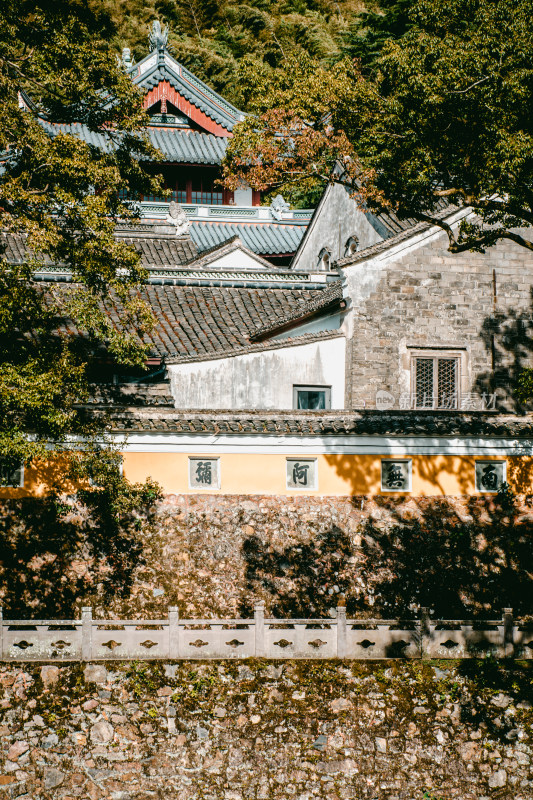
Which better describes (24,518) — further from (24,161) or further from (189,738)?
(24,161)

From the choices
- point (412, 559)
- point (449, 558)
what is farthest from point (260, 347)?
point (449, 558)

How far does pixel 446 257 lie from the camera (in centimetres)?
1812

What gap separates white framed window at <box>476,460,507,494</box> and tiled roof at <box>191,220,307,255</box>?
17.6 meters

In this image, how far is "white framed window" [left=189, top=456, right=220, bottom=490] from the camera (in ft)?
43.5

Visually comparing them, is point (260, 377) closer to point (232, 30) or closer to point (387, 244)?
point (387, 244)

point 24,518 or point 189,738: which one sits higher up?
point 24,518

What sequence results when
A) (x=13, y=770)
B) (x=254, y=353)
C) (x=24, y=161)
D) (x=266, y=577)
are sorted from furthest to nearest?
(x=254, y=353) → (x=266, y=577) → (x=24, y=161) → (x=13, y=770)

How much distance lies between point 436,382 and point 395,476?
511 centimetres

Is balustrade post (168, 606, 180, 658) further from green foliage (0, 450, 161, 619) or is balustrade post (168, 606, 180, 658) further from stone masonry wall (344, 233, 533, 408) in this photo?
stone masonry wall (344, 233, 533, 408)

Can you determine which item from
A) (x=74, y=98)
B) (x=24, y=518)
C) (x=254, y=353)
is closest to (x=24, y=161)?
(x=74, y=98)

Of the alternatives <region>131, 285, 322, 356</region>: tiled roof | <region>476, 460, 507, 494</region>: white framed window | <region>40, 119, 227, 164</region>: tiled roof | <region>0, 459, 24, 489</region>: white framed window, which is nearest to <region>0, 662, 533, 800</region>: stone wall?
<region>0, 459, 24, 489</region>: white framed window

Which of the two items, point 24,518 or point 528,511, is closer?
point 24,518

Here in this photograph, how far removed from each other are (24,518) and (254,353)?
21.6 ft

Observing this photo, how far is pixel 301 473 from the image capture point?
1352 cm
